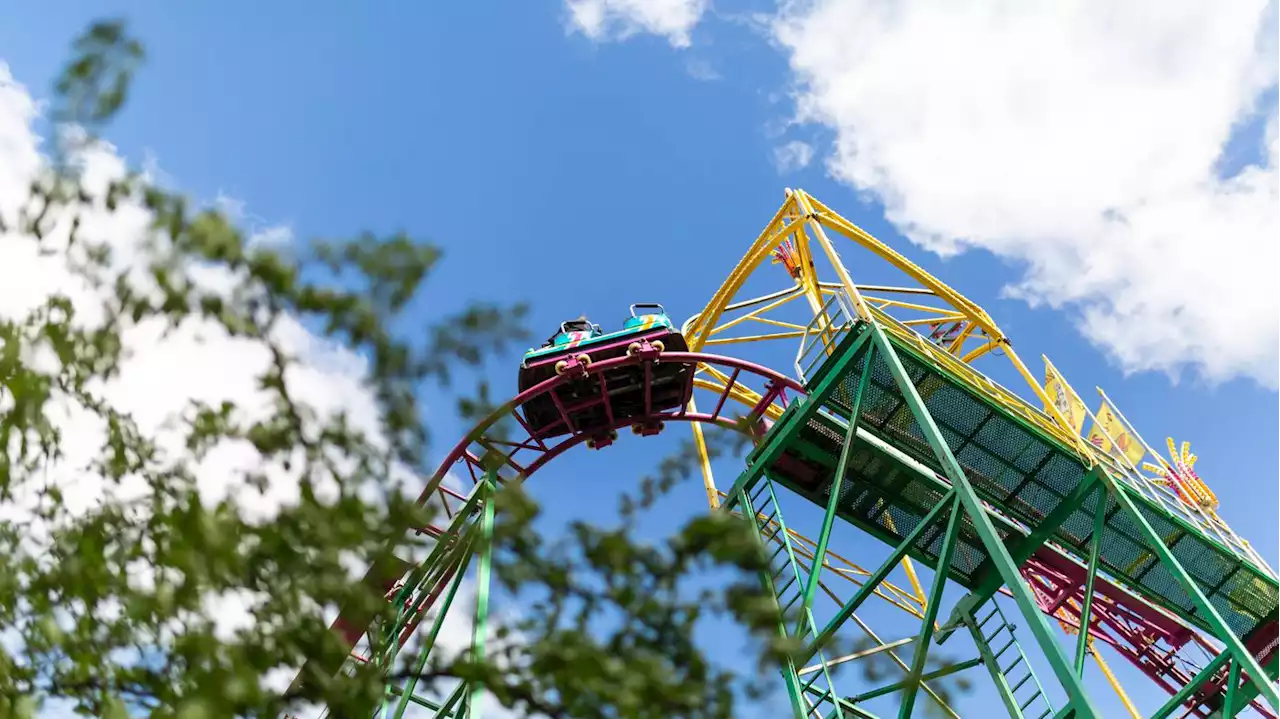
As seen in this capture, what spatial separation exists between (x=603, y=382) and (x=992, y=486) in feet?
16.2

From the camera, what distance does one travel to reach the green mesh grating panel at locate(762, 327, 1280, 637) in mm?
11672

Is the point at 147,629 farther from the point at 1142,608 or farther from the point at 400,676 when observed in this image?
the point at 1142,608

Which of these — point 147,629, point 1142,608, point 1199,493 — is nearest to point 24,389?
point 147,629

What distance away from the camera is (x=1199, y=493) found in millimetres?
15102

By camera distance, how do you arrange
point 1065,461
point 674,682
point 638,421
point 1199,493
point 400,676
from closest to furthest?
point 674,682 → point 400,676 → point 1065,461 → point 638,421 → point 1199,493

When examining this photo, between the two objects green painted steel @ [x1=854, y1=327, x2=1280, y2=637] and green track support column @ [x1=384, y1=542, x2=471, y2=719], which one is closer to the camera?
green track support column @ [x1=384, y1=542, x2=471, y2=719]

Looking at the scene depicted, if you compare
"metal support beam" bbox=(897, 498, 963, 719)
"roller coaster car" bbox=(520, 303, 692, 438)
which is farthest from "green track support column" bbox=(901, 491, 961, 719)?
"roller coaster car" bbox=(520, 303, 692, 438)

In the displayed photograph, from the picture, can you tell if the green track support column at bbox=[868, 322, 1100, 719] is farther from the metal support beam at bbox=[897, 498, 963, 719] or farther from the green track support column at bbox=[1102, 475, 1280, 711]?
the green track support column at bbox=[1102, 475, 1280, 711]

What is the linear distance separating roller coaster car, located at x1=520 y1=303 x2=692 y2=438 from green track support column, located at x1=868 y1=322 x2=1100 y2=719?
3.14 meters

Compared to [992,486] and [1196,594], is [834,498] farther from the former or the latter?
[1196,594]

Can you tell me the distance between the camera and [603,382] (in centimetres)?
1318

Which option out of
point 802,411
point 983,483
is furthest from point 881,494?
point 802,411

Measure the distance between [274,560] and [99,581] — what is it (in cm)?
70

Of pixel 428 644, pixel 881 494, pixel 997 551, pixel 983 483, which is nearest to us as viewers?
pixel 428 644
